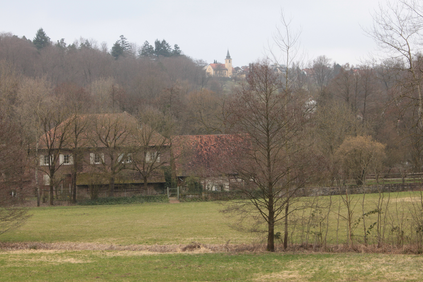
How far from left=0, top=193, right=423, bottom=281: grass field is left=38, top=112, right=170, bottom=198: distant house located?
1432 centimetres

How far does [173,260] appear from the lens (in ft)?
40.0

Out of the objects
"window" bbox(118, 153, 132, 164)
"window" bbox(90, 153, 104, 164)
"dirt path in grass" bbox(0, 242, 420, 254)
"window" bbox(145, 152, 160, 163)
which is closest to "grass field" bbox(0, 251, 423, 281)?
"dirt path in grass" bbox(0, 242, 420, 254)

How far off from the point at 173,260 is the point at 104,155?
27520 millimetres

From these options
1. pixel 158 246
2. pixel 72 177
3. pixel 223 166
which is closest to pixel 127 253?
pixel 158 246

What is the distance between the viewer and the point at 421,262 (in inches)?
408

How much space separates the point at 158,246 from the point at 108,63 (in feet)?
254

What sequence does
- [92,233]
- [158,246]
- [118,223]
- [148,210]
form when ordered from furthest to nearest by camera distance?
[148,210] < [118,223] < [92,233] < [158,246]

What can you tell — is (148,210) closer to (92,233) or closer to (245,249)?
(92,233)

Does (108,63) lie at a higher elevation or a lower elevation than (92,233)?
higher

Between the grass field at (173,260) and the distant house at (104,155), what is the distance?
564 inches

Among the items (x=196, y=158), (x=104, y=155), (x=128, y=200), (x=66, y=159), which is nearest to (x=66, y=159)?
(x=66, y=159)

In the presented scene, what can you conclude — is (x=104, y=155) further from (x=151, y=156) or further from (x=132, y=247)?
(x=132, y=247)

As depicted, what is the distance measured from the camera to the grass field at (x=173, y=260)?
31.5 feet

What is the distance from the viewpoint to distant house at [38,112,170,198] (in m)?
36.2
